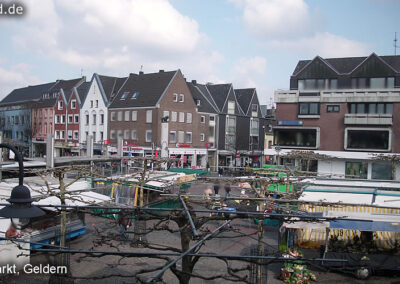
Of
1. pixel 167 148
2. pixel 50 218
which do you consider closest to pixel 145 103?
pixel 167 148

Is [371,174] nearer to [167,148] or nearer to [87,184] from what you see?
[167,148]

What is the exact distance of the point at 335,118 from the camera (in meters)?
40.2

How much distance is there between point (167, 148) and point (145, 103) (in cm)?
694

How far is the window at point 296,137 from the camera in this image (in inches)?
1638

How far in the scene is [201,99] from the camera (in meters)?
55.1

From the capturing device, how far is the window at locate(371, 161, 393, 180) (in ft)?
120

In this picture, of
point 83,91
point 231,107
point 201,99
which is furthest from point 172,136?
point 83,91

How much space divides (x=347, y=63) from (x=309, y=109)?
7360 mm

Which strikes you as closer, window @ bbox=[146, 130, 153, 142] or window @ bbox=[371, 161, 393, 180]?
window @ bbox=[371, 161, 393, 180]

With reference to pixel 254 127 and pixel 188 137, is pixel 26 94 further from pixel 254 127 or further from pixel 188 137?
pixel 254 127

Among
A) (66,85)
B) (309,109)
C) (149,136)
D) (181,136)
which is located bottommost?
(149,136)

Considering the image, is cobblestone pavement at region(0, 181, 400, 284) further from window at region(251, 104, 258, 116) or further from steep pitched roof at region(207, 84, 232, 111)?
window at region(251, 104, 258, 116)

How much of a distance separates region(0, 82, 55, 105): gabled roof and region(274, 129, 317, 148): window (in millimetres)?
46467

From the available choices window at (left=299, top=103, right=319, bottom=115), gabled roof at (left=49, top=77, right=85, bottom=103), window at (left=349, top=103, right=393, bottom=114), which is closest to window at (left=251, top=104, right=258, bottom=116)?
window at (left=299, top=103, right=319, bottom=115)
